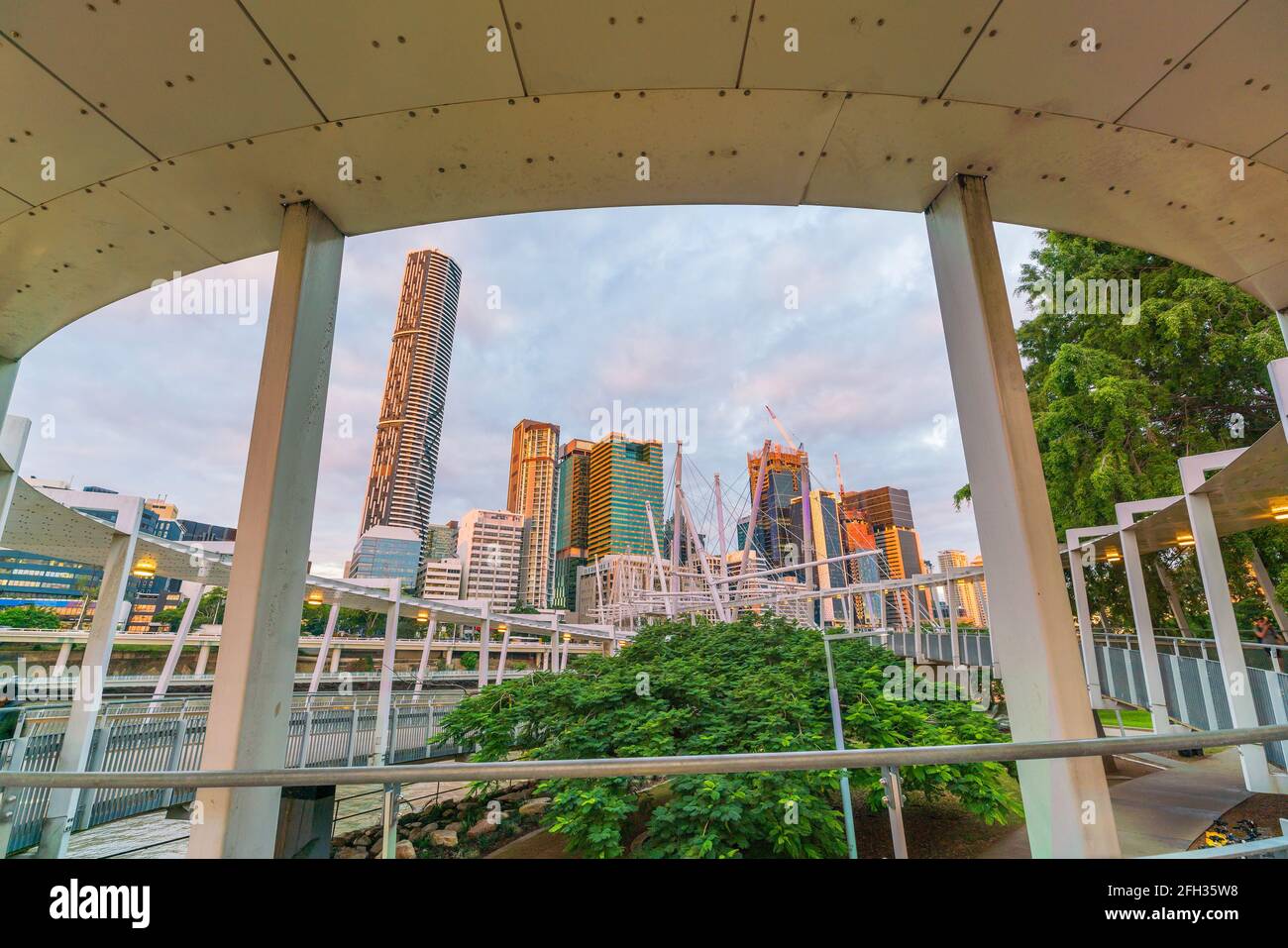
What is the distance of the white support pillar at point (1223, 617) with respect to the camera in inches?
268

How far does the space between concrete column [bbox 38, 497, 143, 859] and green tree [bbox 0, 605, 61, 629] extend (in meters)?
38.0

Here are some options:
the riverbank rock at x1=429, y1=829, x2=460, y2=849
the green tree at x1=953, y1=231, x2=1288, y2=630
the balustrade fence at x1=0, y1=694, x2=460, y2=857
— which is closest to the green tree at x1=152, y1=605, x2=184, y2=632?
the balustrade fence at x1=0, y1=694, x2=460, y2=857

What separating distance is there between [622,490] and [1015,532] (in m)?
69.7

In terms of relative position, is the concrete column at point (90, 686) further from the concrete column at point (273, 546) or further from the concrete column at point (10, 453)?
the concrete column at point (273, 546)

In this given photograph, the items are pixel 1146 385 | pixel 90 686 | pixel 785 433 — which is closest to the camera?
pixel 90 686

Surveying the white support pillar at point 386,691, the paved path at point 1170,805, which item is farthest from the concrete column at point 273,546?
the white support pillar at point 386,691

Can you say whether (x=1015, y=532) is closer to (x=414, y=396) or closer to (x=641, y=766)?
(x=641, y=766)

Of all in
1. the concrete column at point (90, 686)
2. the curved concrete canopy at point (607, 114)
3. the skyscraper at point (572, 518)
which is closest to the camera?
the curved concrete canopy at point (607, 114)

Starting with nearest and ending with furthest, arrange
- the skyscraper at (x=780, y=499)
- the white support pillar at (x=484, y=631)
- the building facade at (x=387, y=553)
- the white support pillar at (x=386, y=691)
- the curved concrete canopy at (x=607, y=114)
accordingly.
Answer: the curved concrete canopy at (x=607, y=114) → the white support pillar at (x=386, y=691) → the white support pillar at (x=484, y=631) → the skyscraper at (x=780, y=499) → the building facade at (x=387, y=553)

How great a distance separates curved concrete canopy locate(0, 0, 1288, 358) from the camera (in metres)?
1.69

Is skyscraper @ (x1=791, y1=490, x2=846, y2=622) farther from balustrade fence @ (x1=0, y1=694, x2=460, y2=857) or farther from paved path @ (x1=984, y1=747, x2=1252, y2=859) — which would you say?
balustrade fence @ (x1=0, y1=694, x2=460, y2=857)

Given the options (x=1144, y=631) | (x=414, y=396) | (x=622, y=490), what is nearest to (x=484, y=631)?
(x=1144, y=631)

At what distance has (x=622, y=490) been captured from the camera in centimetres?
7156

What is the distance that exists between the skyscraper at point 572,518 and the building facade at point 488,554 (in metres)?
13.7
